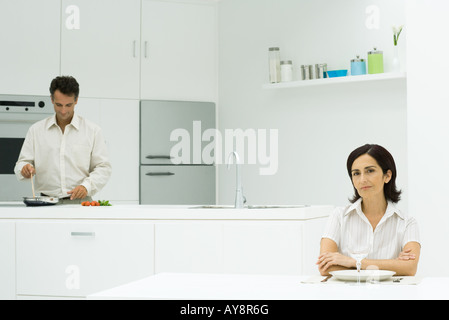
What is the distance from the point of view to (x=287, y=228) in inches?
129

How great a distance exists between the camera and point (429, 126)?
392cm

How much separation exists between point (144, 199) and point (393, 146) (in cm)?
210

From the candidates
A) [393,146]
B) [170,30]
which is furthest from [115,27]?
[393,146]

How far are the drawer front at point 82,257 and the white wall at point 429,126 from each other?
1620 mm

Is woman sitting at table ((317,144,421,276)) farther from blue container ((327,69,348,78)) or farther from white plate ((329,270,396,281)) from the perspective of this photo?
blue container ((327,69,348,78))

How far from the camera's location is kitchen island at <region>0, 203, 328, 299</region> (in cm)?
328

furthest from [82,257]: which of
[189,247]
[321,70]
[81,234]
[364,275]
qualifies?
[321,70]

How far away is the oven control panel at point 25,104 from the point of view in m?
5.29

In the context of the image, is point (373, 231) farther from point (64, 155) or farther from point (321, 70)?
point (321, 70)

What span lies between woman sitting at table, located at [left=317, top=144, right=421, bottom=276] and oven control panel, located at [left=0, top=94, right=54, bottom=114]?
133 inches

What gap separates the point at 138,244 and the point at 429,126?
70.9 inches

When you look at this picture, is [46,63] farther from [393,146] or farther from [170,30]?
[393,146]

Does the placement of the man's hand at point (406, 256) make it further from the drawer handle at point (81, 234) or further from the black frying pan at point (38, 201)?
the black frying pan at point (38, 201)

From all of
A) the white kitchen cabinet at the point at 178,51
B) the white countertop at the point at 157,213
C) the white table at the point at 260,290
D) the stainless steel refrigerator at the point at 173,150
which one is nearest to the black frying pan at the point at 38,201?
the white countertop at the point at 157,213
